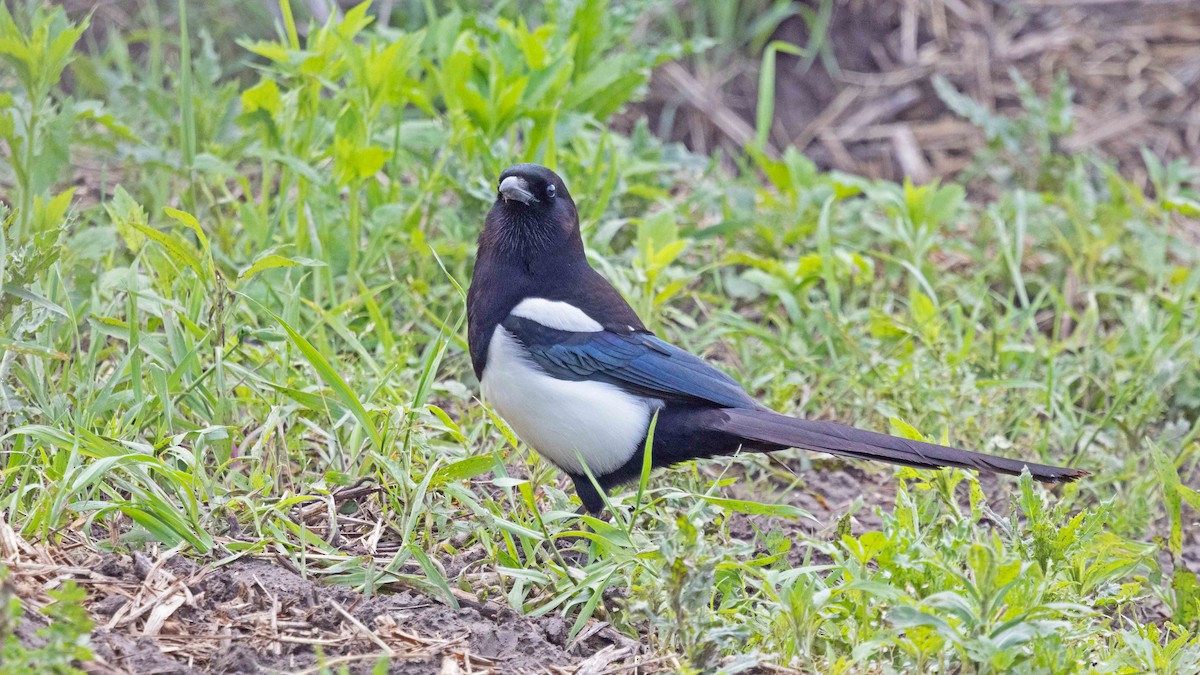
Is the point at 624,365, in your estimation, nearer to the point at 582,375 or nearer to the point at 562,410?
the point at 582,375

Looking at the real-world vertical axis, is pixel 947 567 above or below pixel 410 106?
below

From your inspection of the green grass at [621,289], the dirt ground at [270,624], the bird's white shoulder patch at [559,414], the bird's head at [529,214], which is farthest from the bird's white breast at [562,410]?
the dirt ground at [270,624]

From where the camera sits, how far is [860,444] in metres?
2.99

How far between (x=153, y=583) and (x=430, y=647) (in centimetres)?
56

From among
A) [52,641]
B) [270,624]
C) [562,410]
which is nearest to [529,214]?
Result: [562,410]

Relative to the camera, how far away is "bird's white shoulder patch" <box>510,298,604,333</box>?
11.0 ft

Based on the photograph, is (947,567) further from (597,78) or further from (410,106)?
(410,106)

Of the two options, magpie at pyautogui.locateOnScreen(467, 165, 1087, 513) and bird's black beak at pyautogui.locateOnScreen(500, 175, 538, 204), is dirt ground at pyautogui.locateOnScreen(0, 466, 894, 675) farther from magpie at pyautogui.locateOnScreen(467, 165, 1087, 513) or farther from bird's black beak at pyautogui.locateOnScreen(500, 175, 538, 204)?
bird's black beak at pyautogui.locateOnScreen(500, 175, 538, 204)

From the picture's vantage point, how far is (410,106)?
5414 millimetres

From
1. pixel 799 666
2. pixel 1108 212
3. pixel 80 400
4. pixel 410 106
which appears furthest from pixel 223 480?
pixel 1108 212

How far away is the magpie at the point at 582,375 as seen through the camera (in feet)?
10.4

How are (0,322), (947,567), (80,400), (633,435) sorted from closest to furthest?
(947,567) < (0,322) < (80,400) < (633,435)

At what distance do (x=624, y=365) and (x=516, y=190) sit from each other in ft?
1.81

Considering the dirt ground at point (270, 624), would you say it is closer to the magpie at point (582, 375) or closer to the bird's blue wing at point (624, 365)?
the magpie at point (582, 375)
